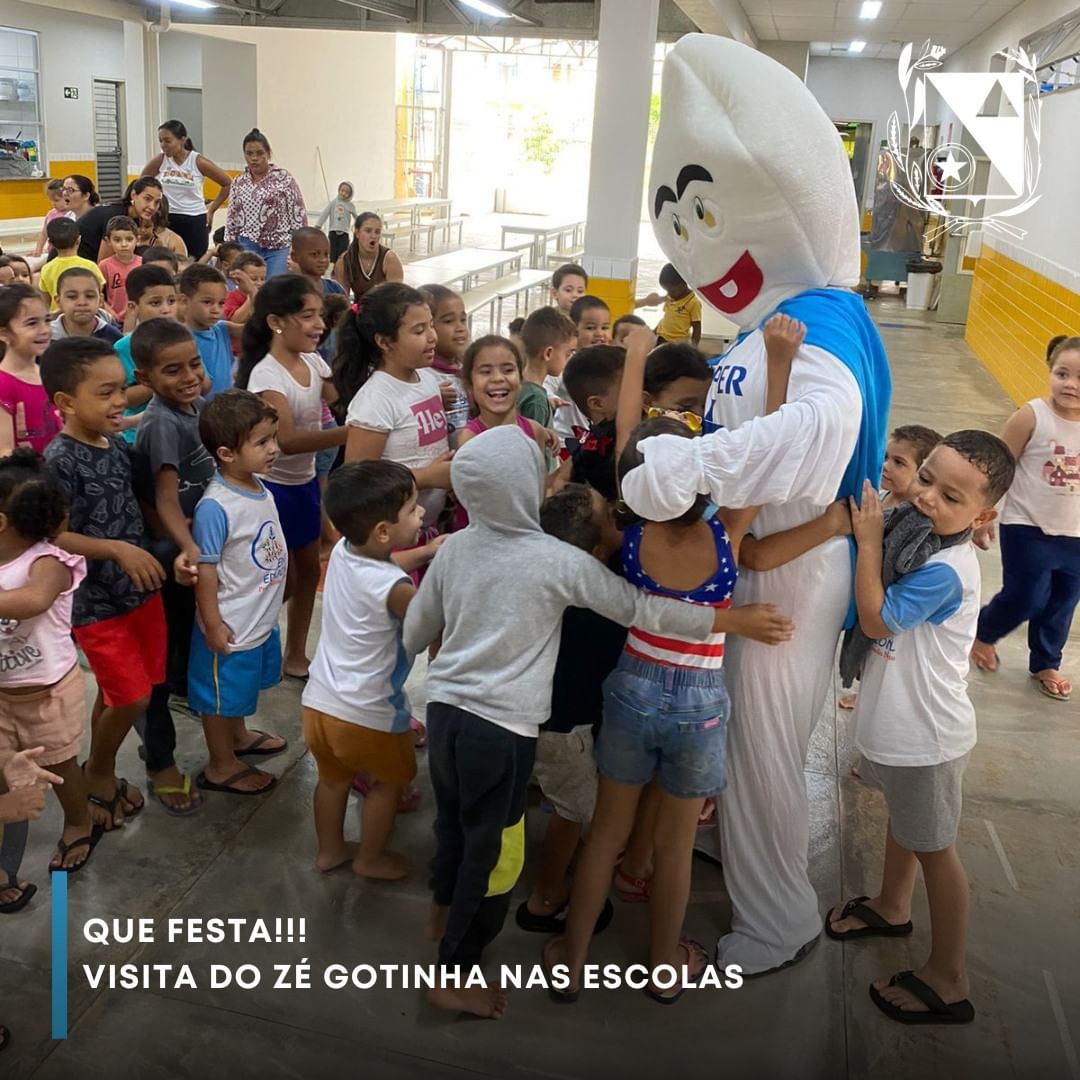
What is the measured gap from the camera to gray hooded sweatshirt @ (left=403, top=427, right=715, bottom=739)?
2.04m

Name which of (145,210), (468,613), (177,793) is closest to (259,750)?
(177,793)

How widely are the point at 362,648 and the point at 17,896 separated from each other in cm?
101

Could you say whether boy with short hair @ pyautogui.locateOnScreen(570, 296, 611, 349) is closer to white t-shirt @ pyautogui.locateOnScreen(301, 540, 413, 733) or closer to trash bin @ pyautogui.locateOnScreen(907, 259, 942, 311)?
white t-shirt @ pyautogui.locateOnScreen(301, 540, 413, 733)

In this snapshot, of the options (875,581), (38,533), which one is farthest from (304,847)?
(875,581)

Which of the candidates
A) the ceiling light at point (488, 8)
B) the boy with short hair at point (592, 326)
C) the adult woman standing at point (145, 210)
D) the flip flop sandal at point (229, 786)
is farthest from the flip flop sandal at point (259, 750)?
the ceiling light at point (488, 8)

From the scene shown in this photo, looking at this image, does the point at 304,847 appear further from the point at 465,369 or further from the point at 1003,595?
the point at 1003,595

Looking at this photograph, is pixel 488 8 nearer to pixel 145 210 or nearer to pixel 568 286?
pixel 145 210

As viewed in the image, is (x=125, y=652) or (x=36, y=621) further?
(x=125, y=652)

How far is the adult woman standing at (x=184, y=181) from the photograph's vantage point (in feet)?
26.5

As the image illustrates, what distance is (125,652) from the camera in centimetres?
269

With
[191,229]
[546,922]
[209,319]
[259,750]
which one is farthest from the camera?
[191,229]

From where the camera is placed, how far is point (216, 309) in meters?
4.06

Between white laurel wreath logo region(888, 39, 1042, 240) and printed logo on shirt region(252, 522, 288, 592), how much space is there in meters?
9.42

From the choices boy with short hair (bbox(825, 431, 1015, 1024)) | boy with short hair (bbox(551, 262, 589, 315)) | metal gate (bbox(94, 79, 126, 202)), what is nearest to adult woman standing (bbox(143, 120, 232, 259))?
boy with short hair (bbox(551, 262, 589, 315))
